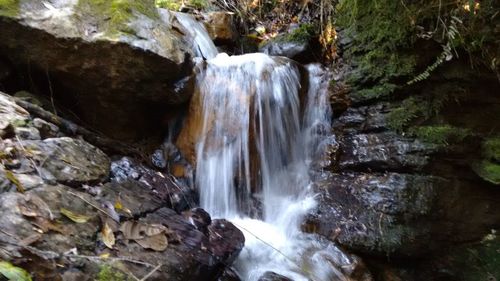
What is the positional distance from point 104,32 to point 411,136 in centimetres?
300

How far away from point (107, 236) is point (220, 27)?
4.16 m

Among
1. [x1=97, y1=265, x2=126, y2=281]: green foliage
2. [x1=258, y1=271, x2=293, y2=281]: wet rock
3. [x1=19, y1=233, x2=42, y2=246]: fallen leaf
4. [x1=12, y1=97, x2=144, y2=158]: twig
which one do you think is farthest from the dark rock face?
[x1=19, y1=233, x2=42, y2=246]: fallen leaf

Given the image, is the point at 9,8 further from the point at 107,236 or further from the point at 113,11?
the point at 107,236

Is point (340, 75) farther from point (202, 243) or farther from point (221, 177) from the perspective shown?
point (202, 243)

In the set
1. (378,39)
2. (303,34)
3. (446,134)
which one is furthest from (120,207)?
(303,34)

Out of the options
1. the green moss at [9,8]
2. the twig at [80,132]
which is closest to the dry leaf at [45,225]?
the twig at [80,132]

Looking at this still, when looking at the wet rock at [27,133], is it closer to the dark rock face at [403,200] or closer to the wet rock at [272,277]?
the wet rock at [272,277]

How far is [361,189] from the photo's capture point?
367 cm

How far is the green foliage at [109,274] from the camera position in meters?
2.00

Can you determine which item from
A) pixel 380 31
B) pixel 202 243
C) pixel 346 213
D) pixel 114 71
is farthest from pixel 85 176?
pixel 380 31

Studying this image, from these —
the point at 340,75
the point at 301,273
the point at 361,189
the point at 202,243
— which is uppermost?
the point at 340,75

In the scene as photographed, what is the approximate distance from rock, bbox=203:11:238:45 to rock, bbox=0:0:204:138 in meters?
1.72

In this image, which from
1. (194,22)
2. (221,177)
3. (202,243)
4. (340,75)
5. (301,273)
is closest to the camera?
(202,243)

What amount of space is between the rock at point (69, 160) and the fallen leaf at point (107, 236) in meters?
0.46
